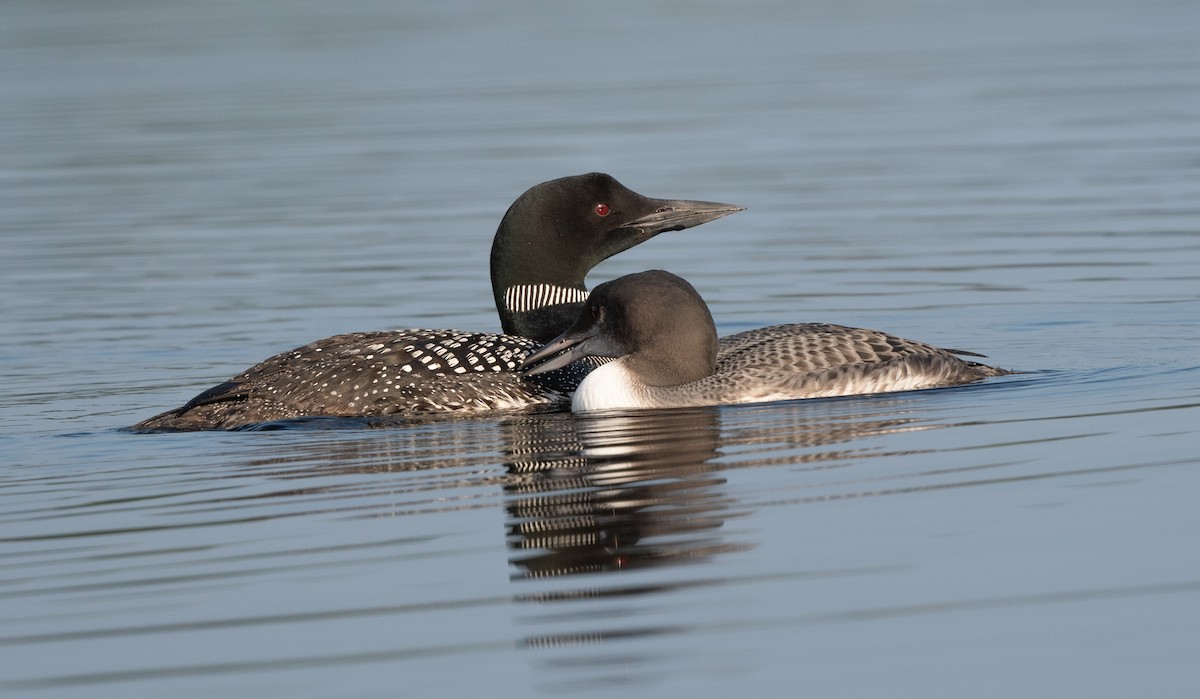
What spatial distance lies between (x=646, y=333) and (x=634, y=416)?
371mm

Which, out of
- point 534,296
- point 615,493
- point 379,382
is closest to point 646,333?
point 379,382

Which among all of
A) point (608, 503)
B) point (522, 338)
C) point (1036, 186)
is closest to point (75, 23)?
point (1036, 186)

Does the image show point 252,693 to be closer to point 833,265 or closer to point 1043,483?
point 1043,483

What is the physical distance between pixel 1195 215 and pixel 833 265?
8.00 ft

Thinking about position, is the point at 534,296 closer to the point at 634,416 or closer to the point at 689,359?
the point at 689,359

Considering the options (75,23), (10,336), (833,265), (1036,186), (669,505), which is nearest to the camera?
(669,505)

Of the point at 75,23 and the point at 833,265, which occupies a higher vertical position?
the point at 75,23

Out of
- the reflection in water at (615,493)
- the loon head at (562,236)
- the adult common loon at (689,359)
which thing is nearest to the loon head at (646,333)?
the adult common loon at (689,359)

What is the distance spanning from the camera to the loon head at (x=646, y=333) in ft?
25.0

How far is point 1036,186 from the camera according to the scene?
13812 millimetres

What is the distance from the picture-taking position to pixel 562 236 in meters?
8.62

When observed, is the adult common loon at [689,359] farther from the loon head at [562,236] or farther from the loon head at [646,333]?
the loon head at [562,236]

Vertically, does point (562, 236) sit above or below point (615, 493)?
above

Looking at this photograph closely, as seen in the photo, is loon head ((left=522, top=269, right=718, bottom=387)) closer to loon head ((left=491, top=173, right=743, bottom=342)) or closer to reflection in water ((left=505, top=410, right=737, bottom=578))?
reflection in water ((left=505, top=410, right=737, bottom=578))
